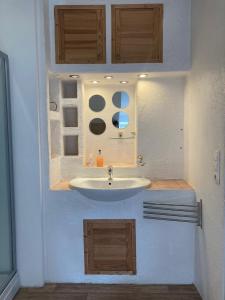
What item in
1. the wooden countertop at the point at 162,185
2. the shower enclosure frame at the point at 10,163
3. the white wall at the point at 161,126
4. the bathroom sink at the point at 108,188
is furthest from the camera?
the white wall at the point at 161,126

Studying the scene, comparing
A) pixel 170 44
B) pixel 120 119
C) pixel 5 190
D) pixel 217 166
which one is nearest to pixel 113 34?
pixel 170 44

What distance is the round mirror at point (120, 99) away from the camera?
112 inches

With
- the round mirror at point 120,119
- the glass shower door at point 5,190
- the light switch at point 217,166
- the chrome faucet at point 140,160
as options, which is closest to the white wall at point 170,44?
the glass shower door at point 5,190

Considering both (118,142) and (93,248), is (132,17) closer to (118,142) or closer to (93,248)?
(118,142)

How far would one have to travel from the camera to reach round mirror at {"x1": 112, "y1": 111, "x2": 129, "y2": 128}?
2855 millimetres

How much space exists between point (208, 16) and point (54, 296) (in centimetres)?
246

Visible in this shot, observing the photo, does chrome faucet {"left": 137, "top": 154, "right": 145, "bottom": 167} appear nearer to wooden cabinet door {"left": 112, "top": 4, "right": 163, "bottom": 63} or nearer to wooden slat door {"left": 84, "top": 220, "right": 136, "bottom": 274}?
wooden slat door {"left": 84, "top": 220, "right": 136, "bottom": 274}

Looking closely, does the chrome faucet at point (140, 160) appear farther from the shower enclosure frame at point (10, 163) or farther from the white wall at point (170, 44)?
the shower enclosure frame at point (10, 163)

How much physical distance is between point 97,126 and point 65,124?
333 millimetres

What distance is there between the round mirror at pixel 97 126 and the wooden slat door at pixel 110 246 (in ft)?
3.14

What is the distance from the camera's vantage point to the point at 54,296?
2.25m

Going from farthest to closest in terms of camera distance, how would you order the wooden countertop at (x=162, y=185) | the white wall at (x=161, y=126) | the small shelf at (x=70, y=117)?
the small shelf at (x=70, y=117)
the white wall at (x=161, y=126)
the wooden countertop at (x=162, y=185)

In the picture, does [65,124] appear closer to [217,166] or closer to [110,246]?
[110,246]

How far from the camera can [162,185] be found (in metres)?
2.48
